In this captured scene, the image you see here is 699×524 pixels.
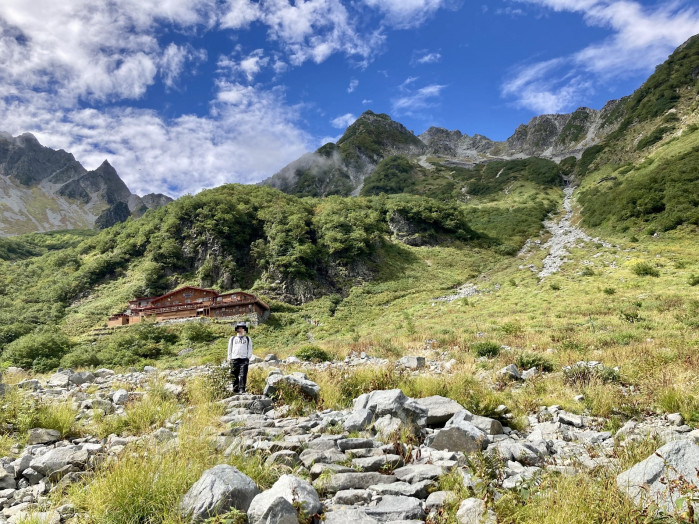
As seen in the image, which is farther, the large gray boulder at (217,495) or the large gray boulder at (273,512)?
the large gray boulder at (217,495)

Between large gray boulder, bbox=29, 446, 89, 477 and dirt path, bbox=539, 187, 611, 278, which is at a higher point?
dirt path, bbox=539, 187, 611, 278

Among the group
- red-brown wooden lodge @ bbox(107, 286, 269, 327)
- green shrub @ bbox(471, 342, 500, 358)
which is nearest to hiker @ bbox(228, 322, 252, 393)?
green shrub @ bbox(471, 342, 500, 358)

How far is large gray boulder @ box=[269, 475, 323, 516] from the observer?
353 cm

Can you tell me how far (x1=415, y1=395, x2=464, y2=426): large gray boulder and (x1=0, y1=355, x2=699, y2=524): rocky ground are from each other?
2cm

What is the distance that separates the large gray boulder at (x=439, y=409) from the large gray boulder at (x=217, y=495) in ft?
13.1

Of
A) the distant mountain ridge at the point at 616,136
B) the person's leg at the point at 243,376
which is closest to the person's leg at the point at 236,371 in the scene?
the person's leg at the point at 243,376

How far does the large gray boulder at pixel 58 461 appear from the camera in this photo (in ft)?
14.9

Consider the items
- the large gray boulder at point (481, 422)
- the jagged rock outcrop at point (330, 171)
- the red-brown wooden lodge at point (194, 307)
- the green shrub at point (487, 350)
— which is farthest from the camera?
the jagged rock outcrop at point (330, 171)

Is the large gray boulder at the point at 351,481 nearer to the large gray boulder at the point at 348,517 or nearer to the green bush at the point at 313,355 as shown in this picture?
the large gray boulder at the point at 348,517

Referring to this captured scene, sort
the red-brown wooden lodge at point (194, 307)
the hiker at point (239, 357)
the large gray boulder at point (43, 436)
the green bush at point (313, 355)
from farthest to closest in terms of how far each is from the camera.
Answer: the red-brown wooden lodge at point (194, 307)
the green bush at point (313, 355)
the hiker at point (239, 357)
the large gray boulder at point (43, 436)

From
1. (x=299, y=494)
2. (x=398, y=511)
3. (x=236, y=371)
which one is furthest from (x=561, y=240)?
(x=299, y=494)

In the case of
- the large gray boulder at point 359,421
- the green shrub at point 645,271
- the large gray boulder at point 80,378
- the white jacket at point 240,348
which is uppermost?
the green shrub at point 645,271

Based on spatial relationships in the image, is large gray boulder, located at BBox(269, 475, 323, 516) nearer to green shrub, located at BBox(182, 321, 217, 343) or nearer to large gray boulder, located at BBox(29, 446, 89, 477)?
large gray boulder, located at BBox(29, 446, 89, 477)

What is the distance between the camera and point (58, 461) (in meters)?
4.64
